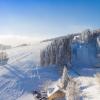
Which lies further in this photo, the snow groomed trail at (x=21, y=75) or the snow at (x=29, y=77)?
the snow groomed trail at (x=21, y=75)

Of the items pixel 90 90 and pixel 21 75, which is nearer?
pixel 90 90

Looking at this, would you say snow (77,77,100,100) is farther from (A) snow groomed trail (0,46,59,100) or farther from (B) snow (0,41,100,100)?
(A) snow groomed trail (0,46,59,100)

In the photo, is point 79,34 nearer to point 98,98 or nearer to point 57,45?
point 57,45

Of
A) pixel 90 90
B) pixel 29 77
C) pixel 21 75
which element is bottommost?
pixel 90 90

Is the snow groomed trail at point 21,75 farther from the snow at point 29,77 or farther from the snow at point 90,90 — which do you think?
the snow at point 90,90

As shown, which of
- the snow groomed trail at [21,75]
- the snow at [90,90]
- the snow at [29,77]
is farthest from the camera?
the snow groomed trail at [21,75]

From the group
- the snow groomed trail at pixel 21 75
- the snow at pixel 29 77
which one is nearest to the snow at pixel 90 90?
the snow at pixel 29 77

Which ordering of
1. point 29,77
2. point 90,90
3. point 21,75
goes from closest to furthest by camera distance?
point 90,90, point 29,77, point 21,75

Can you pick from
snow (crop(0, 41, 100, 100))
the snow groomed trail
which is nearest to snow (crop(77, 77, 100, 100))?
snow (crop(0, 41, 100, 100))

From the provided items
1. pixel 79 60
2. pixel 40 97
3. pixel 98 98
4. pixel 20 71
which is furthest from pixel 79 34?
pixel 98 98

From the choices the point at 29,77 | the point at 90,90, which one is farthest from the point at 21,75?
the point at 90,90

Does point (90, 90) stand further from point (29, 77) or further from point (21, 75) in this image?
point (21, 75)

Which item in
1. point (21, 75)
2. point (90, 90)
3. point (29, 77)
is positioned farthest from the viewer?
point (21, 75)

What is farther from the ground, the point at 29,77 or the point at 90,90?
the point at 29,77
